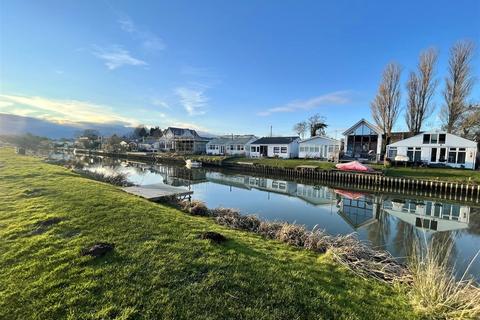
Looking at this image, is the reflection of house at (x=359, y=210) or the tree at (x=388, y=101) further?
the tree at (x=388, y=101)

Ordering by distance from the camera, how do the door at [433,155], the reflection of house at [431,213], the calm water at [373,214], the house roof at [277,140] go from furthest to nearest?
the house roof at [277,140], the door at [433,155], the reflection of house at [431,213], the calm water at [373,214]

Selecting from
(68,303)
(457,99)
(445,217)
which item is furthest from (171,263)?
(457,99)

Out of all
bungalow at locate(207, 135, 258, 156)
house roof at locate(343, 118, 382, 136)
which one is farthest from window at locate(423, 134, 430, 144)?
bungalow at locate(207, 135, 258, 156)

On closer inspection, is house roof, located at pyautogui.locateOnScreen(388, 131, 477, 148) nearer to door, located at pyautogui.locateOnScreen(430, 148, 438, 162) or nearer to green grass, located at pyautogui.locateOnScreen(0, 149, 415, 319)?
door, located at pyautogui.locateOnScreen(430, 148, 438, 162)

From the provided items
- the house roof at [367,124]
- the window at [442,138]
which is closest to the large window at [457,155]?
the window at [442,138]

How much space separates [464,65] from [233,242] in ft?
137

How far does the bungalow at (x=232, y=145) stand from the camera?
49600mm

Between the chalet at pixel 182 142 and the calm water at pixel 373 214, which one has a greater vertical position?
the chalet at pixel 182 142

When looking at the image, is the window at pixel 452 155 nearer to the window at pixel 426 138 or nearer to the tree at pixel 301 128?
the window at pixel 426 138

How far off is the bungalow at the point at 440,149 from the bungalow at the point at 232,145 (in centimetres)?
2720

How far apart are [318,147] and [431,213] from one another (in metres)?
24.9

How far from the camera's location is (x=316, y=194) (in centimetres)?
1977

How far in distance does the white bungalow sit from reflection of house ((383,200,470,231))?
19635 millimetres

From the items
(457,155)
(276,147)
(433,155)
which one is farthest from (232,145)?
(457,155)
